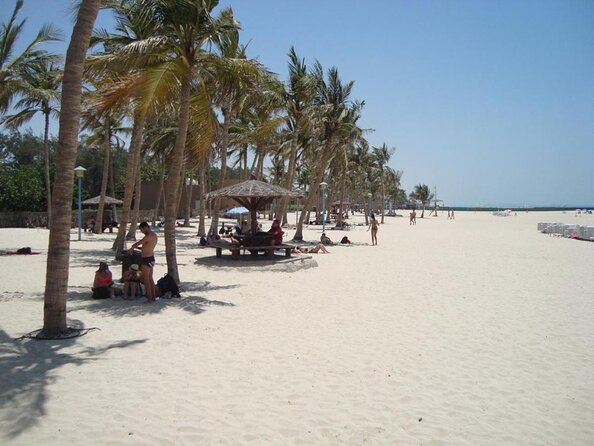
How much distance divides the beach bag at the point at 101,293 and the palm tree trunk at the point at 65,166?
2689 millimetres

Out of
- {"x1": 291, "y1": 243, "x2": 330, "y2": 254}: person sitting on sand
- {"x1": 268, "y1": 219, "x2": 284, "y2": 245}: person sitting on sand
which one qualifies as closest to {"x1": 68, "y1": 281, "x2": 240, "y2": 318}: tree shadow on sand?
{"x1": 268, "y1": 219, "x2": 284, "y2": 245}: person sitting on sand

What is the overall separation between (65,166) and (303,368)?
156 inches

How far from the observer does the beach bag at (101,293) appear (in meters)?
9.15

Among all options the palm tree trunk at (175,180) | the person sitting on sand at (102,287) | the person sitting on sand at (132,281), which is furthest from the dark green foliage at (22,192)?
the person sitting on sand at (132,281)

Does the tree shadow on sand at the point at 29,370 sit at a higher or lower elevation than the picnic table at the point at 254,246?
lower

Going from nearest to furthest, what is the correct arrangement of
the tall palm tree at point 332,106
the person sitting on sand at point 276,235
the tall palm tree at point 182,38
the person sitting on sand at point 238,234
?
the tall palm tree at point 182,38
the person sitting on sand at point 238,234
the person sitting on sand at point 276,235
the tall palm tree at point 332,106

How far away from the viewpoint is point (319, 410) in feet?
14.7

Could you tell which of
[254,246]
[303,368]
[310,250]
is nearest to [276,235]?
[254,246]

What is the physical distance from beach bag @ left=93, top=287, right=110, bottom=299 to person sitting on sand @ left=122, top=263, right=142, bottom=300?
35 centimetres

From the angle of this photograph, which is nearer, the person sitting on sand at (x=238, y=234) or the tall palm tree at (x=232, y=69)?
the tall palm tree at (x=232, y=69)

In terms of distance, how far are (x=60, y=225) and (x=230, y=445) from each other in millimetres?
3996

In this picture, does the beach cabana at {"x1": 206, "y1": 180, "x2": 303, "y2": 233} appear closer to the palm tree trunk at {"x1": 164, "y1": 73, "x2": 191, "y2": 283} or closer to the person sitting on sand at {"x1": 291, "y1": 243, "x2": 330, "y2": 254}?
the person sitting on sand at {"x1": 291, "y1": 243, "x2": 330, "y2": 254}

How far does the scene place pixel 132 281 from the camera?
919 centimetres

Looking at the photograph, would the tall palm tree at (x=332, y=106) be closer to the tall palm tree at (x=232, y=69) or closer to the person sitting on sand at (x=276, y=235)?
the person sitting on sand at (x=276, y=235)
